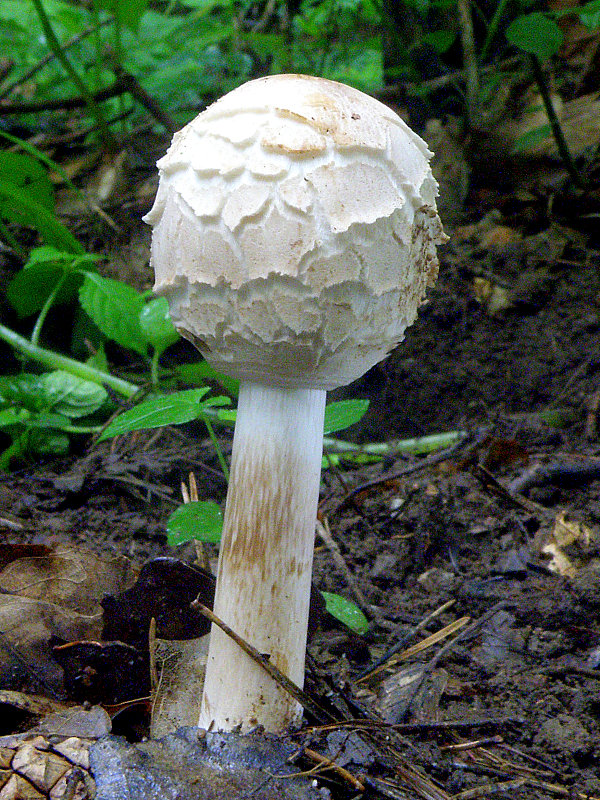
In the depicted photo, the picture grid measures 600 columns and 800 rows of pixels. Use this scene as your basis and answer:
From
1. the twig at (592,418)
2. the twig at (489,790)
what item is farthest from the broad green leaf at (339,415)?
the twig at (592,418)

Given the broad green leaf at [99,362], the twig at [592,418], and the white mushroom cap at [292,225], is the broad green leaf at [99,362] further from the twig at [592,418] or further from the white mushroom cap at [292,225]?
the twig at [592,418]

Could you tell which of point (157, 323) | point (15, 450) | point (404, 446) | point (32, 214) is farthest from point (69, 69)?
point (404, 446)

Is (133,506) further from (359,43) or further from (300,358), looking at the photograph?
(359,43)

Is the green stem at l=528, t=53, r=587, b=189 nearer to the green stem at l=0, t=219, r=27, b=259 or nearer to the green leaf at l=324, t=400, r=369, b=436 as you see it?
the green leaf at l=324, t=400, r=369, b=436

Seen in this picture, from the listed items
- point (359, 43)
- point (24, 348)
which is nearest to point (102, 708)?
point (24, 348)

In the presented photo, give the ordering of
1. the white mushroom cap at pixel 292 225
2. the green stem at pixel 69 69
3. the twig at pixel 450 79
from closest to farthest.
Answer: the white mushroom cap at pixel 292 225, the green stem at pixel 69 69, the twig at pixel 450 79

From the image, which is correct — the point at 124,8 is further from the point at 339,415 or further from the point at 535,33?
the point at 339,415

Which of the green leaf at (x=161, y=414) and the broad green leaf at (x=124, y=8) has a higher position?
the broad green leaf at (x=124, y=8)
